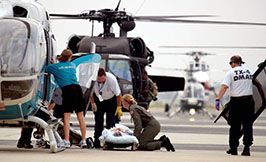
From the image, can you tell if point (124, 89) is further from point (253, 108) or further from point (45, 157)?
point (45, 157)

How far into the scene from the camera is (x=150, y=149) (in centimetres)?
1355

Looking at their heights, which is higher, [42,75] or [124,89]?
[42,75]

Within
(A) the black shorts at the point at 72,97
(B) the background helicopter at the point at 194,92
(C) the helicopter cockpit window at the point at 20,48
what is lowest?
(B) the background helicopter at the point at 194,92

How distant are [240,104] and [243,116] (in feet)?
0.68

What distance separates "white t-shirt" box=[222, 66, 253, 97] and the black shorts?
2.54 meters

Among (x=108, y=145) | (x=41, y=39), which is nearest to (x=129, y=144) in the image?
(x=108, y=145)

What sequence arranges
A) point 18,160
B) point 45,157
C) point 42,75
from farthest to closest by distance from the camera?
1. point 42,75
2. point 45,157
3. point 18,160

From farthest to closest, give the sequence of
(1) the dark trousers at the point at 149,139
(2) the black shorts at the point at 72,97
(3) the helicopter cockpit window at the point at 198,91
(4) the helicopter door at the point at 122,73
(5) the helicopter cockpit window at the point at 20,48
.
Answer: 1. (3) the helicopter cockpit window at the point at 198,91
2. (4) the helicopter door at the point at 122,73
3. (1) the dark trousers at the point at 149,139
4. (2) the black shorts at the point at 72,97
5. (5) the helicopter cockpit window at the point at 20,48

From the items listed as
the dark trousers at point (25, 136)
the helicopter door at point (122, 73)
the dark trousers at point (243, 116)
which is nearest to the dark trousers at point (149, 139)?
the dark trousers at point (243, 116)

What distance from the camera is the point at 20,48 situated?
11.8 meters

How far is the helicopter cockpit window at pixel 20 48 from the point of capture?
1166 cm

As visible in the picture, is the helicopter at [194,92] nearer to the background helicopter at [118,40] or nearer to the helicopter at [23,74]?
the background helicopter at [118,40]

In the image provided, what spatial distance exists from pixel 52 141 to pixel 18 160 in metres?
1.85

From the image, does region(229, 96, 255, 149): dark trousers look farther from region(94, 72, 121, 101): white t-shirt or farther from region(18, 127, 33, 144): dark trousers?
region(18, 127, 33, 144): dark trousers
